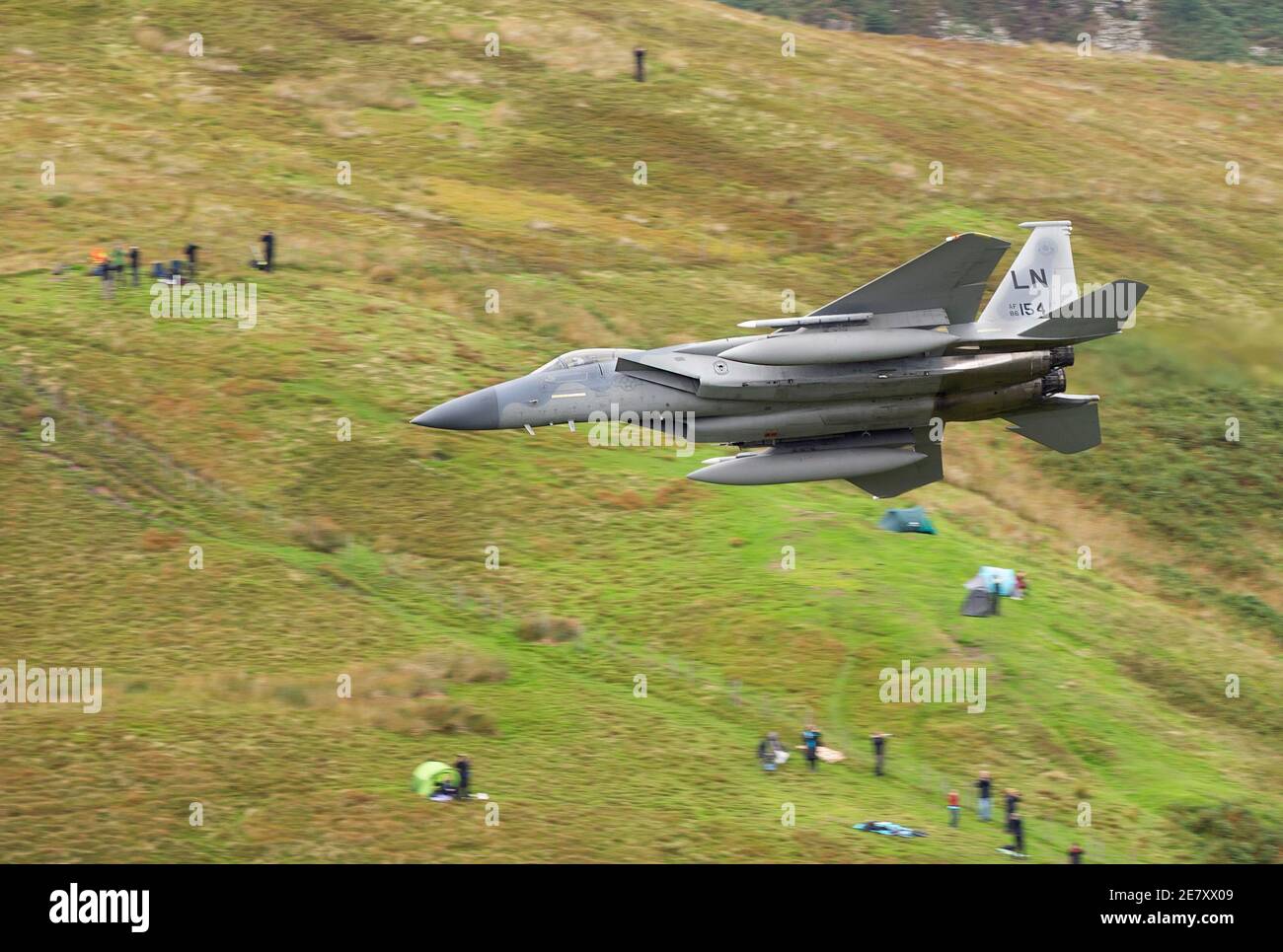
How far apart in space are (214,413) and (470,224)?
18.1m

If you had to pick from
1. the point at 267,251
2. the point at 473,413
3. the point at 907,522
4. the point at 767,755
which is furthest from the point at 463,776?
the point at 267,251

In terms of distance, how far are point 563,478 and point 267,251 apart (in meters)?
17.7

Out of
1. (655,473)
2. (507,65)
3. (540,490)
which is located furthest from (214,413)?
(507,65)

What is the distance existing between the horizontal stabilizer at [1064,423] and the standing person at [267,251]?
33.6 meters

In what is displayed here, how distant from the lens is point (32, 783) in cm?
3441

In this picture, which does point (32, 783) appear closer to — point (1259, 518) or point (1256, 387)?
point (1259, 518)

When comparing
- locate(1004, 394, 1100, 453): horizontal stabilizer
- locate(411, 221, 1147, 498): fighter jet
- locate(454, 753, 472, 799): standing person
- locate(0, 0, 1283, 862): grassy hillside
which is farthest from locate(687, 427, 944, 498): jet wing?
locate(454, 753, 472, 799): standing person

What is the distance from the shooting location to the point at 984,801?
37.1 meters

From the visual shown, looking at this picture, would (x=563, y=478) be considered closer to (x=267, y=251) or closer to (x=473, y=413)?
(x=473, y=413)

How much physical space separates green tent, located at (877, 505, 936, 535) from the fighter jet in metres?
14.8

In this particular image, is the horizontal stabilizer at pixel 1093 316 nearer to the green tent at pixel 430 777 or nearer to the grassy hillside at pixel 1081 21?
the green tent at pixel 430 777

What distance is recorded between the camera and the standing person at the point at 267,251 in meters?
59.5

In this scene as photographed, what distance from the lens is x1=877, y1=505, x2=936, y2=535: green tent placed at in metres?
48.8

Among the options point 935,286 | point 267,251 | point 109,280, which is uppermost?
point 935,286
